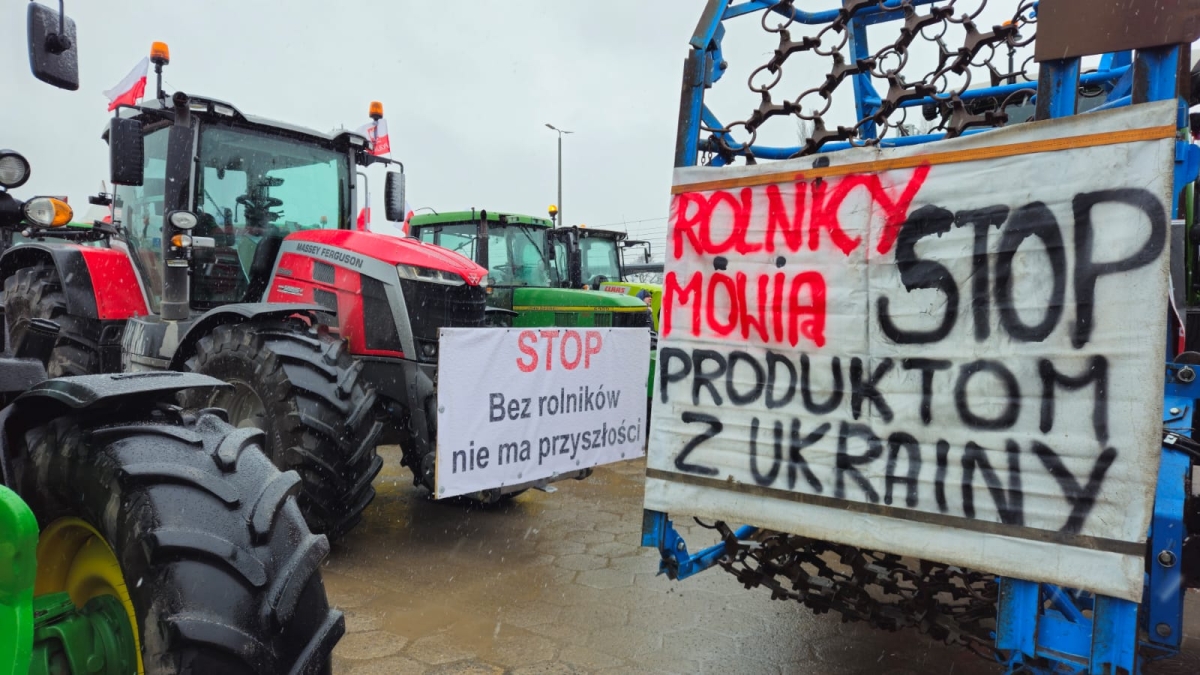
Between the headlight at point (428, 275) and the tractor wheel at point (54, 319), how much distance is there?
7.98 ft

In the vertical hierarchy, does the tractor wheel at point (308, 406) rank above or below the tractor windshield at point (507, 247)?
below

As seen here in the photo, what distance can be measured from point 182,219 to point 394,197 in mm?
1492

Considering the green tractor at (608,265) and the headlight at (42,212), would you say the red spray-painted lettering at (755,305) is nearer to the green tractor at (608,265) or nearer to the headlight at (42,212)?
the headlight at (42,212)

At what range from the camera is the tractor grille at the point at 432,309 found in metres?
4.45

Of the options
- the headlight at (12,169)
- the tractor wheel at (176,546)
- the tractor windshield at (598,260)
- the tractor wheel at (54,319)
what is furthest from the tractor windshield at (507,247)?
the tractor wheel at (176,546)

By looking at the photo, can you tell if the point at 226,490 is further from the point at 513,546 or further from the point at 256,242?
the point at 256,242

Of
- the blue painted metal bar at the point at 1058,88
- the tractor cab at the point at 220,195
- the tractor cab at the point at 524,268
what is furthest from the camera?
the tractor cab at the point at 524,268

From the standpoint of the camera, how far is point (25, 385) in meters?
1.85

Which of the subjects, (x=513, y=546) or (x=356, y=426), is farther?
(x=513, y=546)

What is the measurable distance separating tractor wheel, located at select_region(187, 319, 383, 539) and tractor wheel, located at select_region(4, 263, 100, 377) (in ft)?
5.77

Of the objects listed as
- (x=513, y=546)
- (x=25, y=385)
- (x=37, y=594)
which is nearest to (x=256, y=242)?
(x=513, y=546)

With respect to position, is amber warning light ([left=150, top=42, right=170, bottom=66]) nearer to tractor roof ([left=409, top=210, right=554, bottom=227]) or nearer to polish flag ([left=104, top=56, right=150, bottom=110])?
polish flag ([left=104, top=56, right=150, bottom=110])

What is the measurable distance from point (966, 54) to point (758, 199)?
776 mm

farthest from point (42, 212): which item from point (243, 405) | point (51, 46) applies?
point (243, 405)
